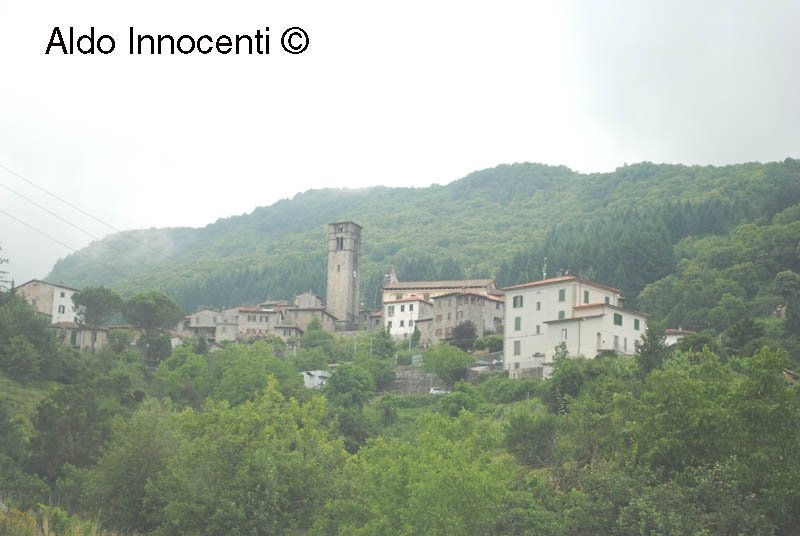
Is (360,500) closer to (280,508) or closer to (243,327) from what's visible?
(280,508)

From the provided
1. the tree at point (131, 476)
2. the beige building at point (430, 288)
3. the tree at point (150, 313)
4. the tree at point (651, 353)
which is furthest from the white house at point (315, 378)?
the tree at point (131, 476)

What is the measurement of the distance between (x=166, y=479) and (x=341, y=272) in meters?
94.1

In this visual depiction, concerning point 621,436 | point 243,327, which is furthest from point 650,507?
point 243,327

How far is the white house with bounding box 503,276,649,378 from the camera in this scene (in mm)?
67750

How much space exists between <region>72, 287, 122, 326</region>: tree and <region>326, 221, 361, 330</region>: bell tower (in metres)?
31.0

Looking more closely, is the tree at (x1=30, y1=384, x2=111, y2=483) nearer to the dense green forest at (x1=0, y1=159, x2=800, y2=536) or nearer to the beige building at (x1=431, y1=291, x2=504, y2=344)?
the dense green forest at (x1=0, y1=159, x2=800, y2=536)

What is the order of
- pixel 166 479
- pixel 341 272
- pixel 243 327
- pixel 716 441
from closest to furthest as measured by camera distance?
pixel 716 441, pixel 166 479, pixel 243 327, pixel 341 272

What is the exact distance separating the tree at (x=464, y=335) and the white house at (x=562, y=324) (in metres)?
15.5

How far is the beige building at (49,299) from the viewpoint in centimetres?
10303

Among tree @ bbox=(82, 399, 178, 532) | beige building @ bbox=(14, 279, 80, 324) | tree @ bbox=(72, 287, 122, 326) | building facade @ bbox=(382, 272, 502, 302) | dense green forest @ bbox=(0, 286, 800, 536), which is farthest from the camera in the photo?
building facade @ bbox=(382, 272, 502, 302)

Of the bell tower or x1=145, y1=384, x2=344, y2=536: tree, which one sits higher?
the bell tower

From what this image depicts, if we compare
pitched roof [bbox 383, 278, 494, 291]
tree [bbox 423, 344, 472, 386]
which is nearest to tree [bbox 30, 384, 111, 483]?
tree [bbox 423, 344, 472, 386]

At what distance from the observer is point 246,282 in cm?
15512

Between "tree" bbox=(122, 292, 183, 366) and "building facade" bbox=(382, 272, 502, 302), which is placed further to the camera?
"building facade" bbox=(382, 272, 502, 302)
